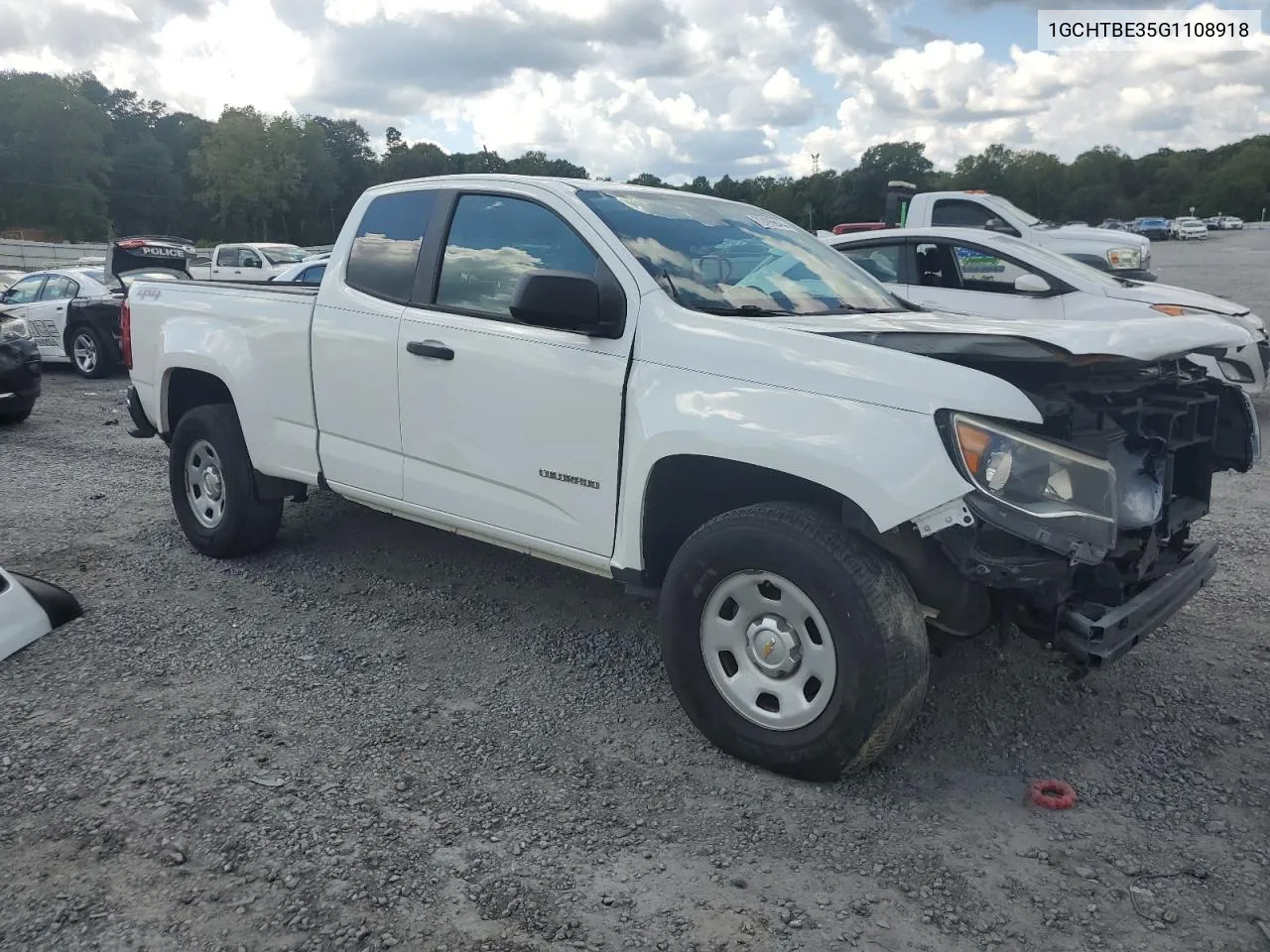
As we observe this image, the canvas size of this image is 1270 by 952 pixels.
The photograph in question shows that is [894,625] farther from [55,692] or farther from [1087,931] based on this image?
[55,692]

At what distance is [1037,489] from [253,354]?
3773mm

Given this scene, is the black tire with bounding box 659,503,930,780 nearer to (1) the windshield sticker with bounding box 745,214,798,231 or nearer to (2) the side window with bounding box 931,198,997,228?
(1) the windshield sticker with bounding box 745,214,798,231

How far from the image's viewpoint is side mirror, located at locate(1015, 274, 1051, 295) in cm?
787

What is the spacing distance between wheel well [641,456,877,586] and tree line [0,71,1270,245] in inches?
2020

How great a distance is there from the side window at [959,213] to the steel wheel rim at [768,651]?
8813 millimetres

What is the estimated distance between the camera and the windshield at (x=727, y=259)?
3.79 m

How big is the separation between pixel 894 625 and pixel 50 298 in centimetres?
1438

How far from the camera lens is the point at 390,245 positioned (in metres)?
4.65

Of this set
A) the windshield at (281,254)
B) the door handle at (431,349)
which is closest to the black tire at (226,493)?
the door handle at (431,349)

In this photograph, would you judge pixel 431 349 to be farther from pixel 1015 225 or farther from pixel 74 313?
pixel 74 313

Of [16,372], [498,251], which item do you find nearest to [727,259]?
[498,251]

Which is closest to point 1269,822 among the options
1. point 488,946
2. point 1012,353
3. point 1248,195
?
point 1012,353

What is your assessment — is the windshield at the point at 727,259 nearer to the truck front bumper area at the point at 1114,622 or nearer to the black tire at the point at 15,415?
the truck front bumper area at the point at 1114,622

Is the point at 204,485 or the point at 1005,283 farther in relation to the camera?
the point at 1005,283
